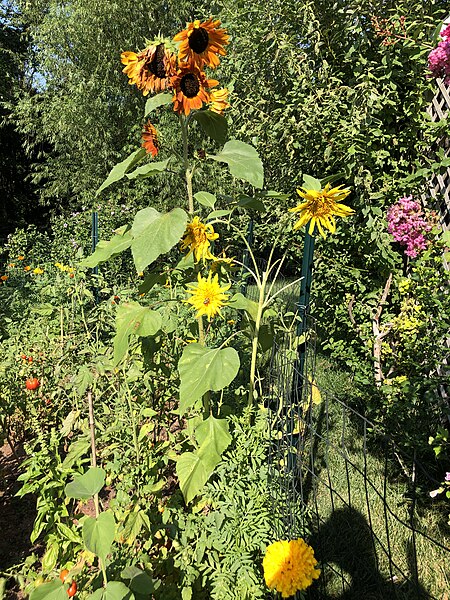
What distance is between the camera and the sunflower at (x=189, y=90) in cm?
116

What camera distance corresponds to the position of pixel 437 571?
66.1 inches

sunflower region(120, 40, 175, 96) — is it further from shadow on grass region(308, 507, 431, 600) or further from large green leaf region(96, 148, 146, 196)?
shadow on grass region(308, 507, 431, 600)

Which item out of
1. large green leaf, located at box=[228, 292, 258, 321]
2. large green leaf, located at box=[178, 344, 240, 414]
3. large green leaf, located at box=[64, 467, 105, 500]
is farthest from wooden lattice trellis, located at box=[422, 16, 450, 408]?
large green leaf, located at box=[64, 467, 105, 500]

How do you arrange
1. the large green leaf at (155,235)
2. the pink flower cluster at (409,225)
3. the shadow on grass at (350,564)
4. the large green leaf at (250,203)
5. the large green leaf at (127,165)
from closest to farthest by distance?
the large green leaf at (155,235) → the large green leaf at (127,165) → the large green leaf at (250,203) → the shadow on grass at (350,564) → the pink flower cluster at (409,225)

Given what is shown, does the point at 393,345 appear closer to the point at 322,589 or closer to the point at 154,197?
the point at 322,589

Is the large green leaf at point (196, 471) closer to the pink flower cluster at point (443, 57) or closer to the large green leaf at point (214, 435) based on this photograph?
the large green leaf at point (214, 435)

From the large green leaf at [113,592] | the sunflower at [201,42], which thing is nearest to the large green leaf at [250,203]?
the sunflower at [201,42]

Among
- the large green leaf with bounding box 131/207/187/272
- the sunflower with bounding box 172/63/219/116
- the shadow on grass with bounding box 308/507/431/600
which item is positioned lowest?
the shadow on grass with bounding box 308/507/431/600

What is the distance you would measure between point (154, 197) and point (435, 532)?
6.42 m

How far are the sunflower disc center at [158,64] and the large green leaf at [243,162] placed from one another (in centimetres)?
27

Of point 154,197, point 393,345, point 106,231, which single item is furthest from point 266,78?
point 154,197

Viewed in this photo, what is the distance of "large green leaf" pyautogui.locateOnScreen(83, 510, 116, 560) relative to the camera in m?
0.91

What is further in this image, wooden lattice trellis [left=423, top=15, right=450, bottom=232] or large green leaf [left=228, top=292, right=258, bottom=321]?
wooden lattice trellis [left=423, top=15, right=450, bottom=232]

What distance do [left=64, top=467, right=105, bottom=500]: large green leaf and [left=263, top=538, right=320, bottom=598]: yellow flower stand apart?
46 cm
